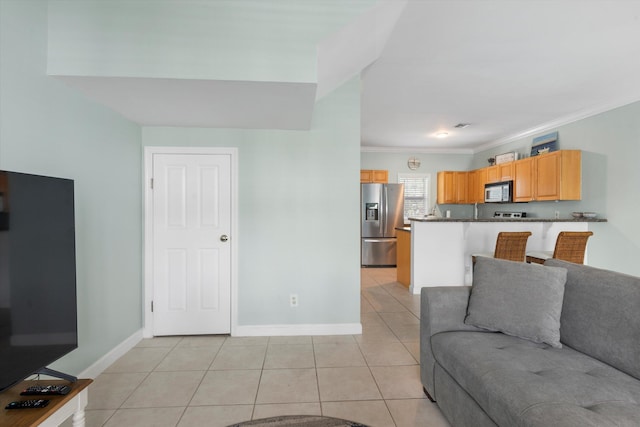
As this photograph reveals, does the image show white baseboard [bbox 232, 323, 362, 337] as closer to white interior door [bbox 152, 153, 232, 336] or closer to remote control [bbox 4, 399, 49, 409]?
white interior door [bbox 152, 153, 232, 336]

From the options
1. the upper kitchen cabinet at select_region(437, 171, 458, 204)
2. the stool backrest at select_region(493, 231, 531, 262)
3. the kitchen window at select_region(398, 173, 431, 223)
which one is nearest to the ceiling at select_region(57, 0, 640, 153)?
the stool backrest at select_region(493, 231, 531, 262)

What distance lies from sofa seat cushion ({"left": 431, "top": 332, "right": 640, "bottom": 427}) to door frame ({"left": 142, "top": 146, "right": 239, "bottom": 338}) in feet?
6.61

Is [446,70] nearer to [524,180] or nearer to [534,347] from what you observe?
[534,347]

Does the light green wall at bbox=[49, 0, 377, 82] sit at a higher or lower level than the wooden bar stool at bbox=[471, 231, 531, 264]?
higher

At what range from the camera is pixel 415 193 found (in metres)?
7.11

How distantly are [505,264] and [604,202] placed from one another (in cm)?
337

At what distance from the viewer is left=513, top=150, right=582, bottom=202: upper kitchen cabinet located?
14.2 ft

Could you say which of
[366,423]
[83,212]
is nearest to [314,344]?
[366,423]

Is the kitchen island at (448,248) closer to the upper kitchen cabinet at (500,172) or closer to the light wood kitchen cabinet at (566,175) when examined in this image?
the light wood kitchen cabinet at (566,175)

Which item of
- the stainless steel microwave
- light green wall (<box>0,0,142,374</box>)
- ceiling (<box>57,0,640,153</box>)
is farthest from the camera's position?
the stainless steel microwave

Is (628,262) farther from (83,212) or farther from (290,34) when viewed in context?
(83,212)

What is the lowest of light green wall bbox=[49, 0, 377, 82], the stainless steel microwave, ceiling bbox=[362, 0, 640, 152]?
the stainless steel microwave

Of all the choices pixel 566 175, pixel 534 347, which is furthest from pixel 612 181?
pixel 534 347

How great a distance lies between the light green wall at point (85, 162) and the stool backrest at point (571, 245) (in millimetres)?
4373
